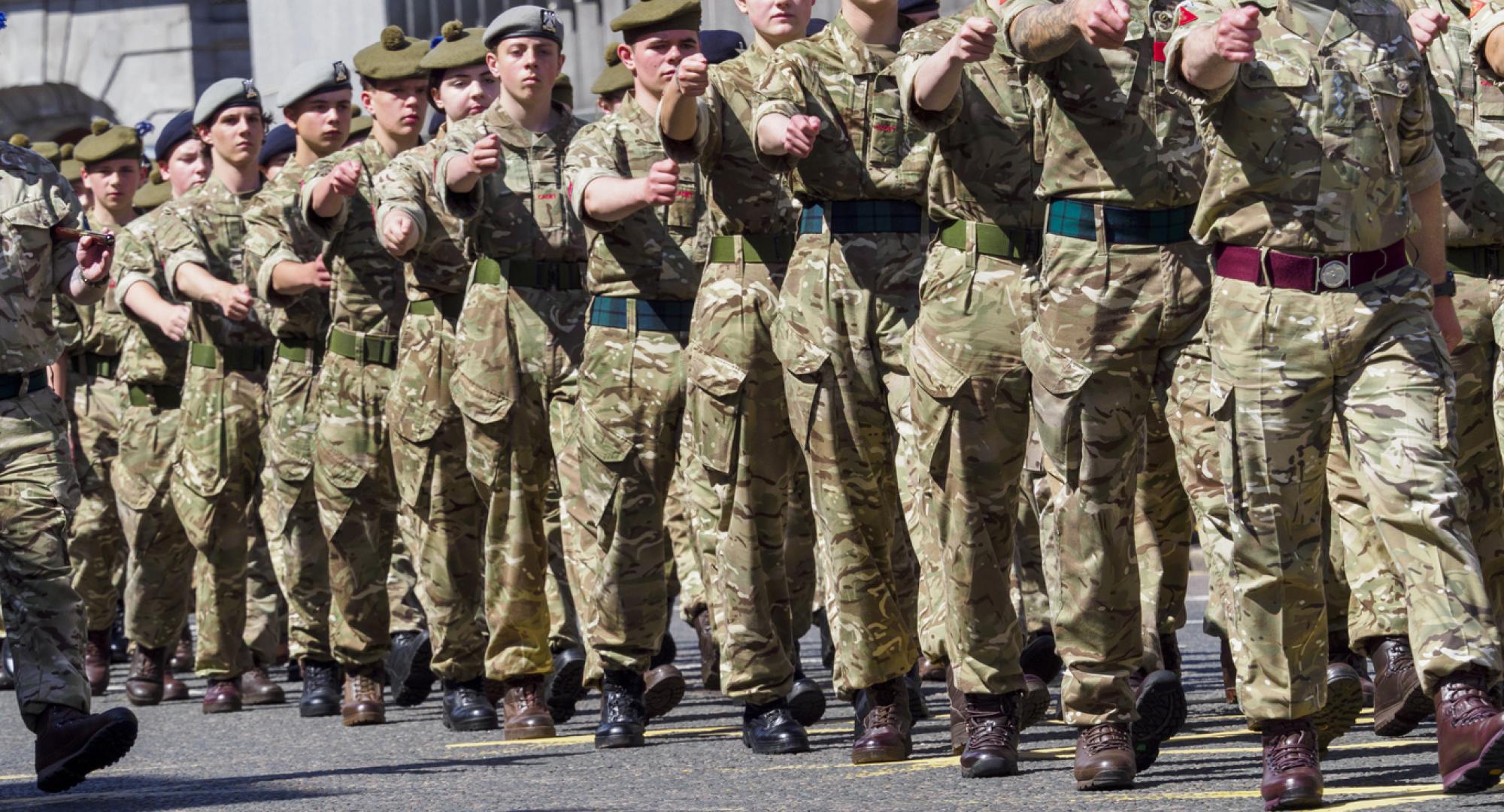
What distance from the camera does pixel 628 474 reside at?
8789 mm

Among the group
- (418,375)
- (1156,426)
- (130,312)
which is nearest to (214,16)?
(130,312)

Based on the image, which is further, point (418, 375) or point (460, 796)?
point (418, 375)

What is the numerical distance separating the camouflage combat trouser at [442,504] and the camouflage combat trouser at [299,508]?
34.1 inches

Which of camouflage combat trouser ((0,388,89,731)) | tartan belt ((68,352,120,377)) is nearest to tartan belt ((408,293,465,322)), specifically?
camouflage combat trouser ((0,388,89,731))

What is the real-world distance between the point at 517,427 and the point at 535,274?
1.66 ft

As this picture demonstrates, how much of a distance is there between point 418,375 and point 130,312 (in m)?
2.24

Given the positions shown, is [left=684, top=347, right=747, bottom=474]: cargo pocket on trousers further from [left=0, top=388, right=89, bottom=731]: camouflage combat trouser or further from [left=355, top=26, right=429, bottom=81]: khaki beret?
[left=355, top=26, right=429, bottom=81]: khaki beret

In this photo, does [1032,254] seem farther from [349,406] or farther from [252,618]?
[252,618]

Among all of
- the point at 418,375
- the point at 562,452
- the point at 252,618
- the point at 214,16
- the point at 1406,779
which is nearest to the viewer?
the point at 1406,779

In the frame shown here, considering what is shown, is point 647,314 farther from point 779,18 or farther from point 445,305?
point 445,305

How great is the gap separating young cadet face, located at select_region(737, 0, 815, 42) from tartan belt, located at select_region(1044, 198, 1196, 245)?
1517mm

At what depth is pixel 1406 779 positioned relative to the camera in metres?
6.68

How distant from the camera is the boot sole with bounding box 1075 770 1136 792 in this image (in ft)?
22.6

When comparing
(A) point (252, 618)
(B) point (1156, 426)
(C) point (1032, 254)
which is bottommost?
(A) point (252, 618)
